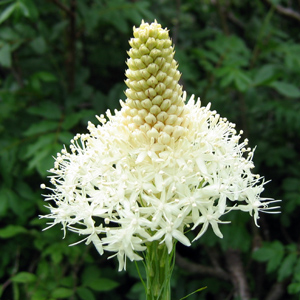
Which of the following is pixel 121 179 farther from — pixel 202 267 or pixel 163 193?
pixel 202 267

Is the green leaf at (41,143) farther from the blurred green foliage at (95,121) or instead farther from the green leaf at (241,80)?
the green leaf at (241,80)

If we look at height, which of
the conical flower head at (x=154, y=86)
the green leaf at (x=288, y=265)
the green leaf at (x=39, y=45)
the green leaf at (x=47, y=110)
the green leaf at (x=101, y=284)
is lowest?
the green leaf at (x=101, y=284)

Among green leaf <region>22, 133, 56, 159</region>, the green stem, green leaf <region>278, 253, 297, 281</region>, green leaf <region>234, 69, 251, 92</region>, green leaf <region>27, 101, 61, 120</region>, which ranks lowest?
the green stem

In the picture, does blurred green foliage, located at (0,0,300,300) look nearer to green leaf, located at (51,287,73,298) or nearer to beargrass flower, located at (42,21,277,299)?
green leaf, located at (51,287,73,298)

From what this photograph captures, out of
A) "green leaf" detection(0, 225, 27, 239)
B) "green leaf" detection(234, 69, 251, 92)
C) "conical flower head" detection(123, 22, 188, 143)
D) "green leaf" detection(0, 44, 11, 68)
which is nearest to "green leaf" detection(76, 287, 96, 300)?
"green leaf" detection(0, 225, 27, 239)

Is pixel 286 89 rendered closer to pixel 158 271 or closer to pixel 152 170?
pixel 152 170

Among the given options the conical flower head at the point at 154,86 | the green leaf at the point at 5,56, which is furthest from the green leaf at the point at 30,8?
the conical flower head at the point at 154,86
